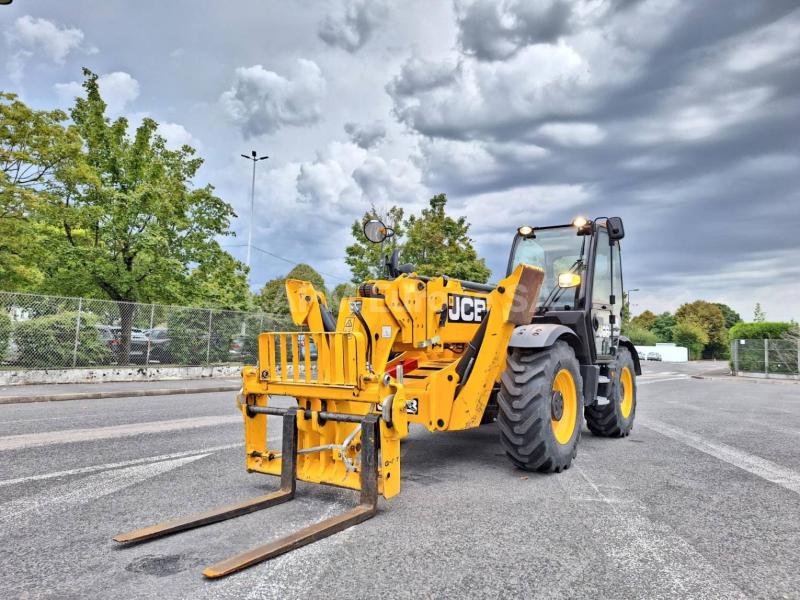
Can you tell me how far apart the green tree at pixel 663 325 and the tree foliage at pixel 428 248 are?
7278 cm

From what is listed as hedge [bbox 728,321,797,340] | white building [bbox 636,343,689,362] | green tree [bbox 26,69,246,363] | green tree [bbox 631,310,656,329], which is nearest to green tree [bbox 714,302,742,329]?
green tree [bbox 631,310,656,329]

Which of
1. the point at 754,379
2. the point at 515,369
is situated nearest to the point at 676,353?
the point at 754,379

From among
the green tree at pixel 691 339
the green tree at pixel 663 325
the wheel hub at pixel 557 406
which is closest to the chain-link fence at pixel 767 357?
the wheel hub at pixel 557 406

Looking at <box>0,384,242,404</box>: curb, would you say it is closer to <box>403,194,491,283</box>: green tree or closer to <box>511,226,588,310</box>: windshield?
<box>511,226,588,310</box>: windshield

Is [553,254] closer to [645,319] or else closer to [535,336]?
[535,336]

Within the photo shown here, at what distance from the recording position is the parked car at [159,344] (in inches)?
654

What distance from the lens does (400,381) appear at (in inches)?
169

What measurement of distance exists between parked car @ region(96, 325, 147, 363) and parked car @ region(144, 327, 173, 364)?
8.4 inches

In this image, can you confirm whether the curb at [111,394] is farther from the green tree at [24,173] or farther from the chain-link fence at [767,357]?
the chain-link fence at [767,357]

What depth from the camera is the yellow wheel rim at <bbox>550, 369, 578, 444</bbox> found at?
558 centimetres

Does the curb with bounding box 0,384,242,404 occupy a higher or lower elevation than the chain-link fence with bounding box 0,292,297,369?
lower

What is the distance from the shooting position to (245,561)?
3.03 metres

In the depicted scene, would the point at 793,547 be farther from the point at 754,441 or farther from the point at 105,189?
the point at 105,189

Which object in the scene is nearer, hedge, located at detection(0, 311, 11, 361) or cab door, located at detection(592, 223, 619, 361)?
cab door, located at detection(592, 223, 619, 361)
